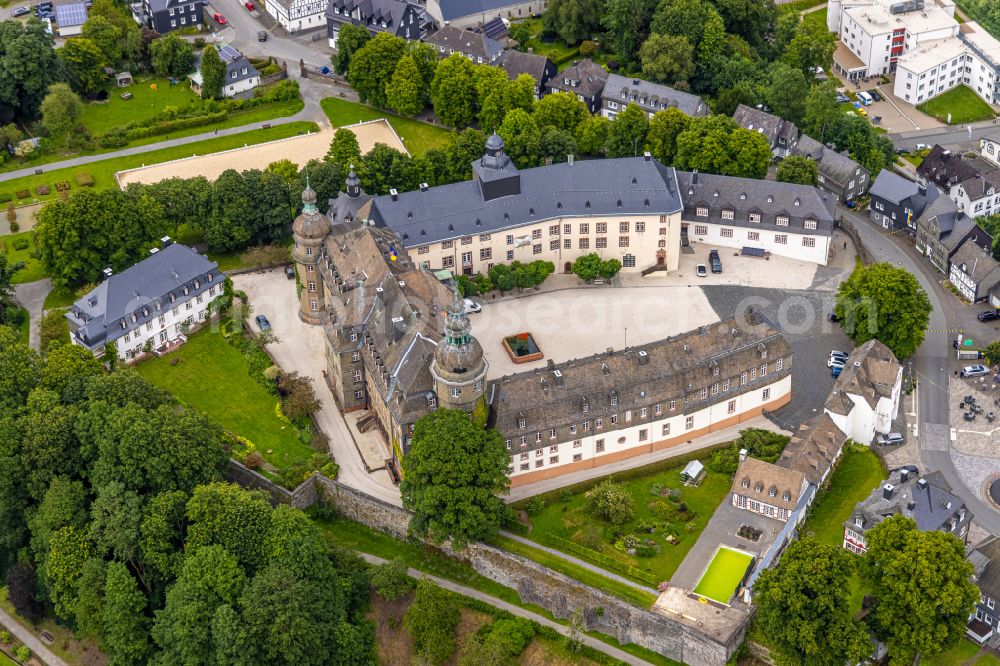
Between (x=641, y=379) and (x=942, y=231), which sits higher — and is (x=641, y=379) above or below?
above

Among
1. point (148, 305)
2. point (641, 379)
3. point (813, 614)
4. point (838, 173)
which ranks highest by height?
point (641, 379)

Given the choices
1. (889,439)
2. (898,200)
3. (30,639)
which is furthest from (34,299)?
(898,200)

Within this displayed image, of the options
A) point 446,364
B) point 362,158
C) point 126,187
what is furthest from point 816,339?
point 126,187

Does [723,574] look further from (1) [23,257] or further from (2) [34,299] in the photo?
(1) [23,257]

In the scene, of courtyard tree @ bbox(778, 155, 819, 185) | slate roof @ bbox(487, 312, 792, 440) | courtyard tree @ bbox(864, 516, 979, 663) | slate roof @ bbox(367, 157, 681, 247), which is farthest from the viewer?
courtyard tree @ bbox(778, 155, 819, 185)

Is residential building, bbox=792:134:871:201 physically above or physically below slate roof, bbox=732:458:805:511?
below

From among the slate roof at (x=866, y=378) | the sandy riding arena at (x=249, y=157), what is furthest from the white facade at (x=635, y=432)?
the sandy riding arena at (x=249, y=157)

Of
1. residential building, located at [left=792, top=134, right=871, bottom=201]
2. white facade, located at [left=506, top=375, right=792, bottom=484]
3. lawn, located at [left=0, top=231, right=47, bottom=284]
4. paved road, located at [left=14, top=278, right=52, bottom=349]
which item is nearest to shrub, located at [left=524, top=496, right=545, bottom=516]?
white facade, located at [left=506, top=375, right=792, bottom=484]

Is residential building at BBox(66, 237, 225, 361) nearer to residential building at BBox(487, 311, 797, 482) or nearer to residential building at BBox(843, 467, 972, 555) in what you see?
residential building at BBox(487, 311, 797, 482)
